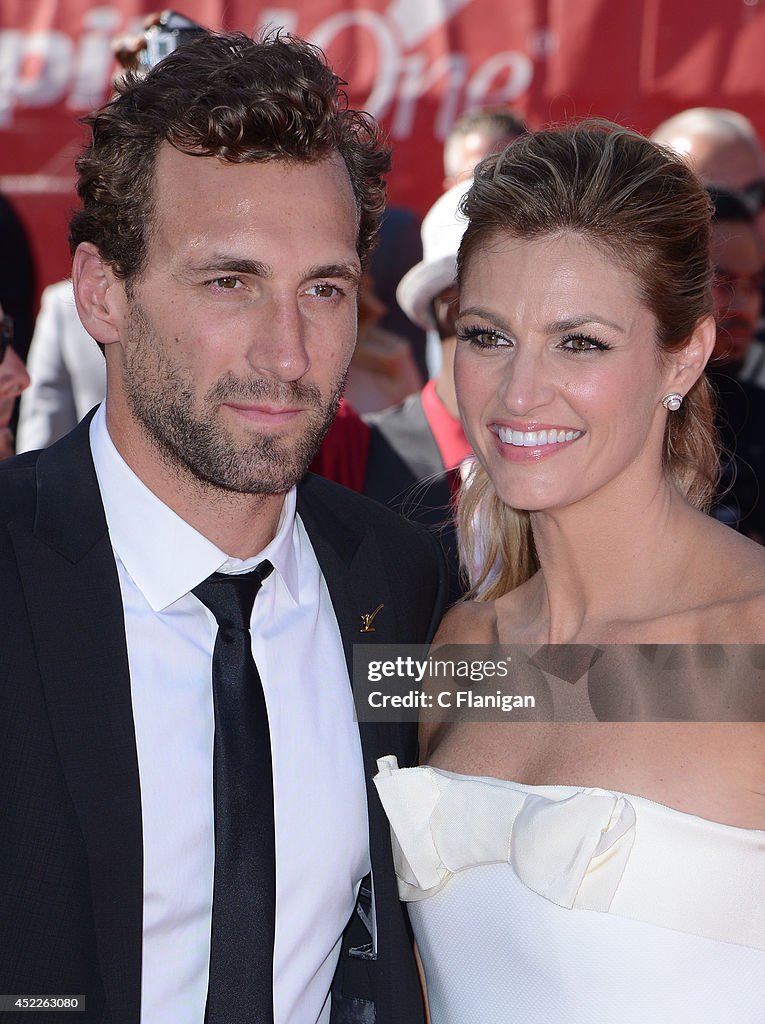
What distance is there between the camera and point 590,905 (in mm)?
2062

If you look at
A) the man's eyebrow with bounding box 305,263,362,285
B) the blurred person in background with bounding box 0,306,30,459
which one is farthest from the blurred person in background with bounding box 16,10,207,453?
the man's eyebrow with bounding box 305,263,362,285

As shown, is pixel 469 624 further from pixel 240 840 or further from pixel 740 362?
pixel 740 362

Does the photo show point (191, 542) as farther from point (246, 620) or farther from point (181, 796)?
point (181, 796)

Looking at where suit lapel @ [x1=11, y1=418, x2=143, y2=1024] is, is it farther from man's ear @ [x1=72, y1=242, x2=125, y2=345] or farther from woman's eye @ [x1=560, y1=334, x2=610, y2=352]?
woman's eye @ [x1=560, y1=334, x2=610, y2=352]

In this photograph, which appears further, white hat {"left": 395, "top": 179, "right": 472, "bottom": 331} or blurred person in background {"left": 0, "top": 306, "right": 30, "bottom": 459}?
white hat {"left": 395, "top": 179, "right": 472, "bottom": 331}

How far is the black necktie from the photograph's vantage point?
6.23ft

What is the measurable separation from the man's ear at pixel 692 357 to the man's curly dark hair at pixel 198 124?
2.34ft

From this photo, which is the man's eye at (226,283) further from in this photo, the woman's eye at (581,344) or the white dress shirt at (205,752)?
the woman's eye at (581,344)

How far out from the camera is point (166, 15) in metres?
3.38

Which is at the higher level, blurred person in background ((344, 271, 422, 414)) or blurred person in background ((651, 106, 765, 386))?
blurred person in background ((651, 106, 765, 386))

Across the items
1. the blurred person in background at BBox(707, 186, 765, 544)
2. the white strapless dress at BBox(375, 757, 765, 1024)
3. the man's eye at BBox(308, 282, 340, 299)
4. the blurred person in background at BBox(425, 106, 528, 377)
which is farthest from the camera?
the blurred person in background at BBox(425, 106, 528, 377)

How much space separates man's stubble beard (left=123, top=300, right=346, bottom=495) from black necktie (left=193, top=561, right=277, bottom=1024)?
23cm

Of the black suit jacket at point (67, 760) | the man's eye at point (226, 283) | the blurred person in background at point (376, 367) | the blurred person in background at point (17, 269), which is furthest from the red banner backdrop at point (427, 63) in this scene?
the black suit jacket at point (67, 760)

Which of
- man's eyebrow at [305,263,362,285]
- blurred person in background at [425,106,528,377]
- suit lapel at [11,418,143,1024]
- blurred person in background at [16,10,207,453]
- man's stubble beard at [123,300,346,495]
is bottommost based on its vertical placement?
suit lapel at [11,418,143,1024]
